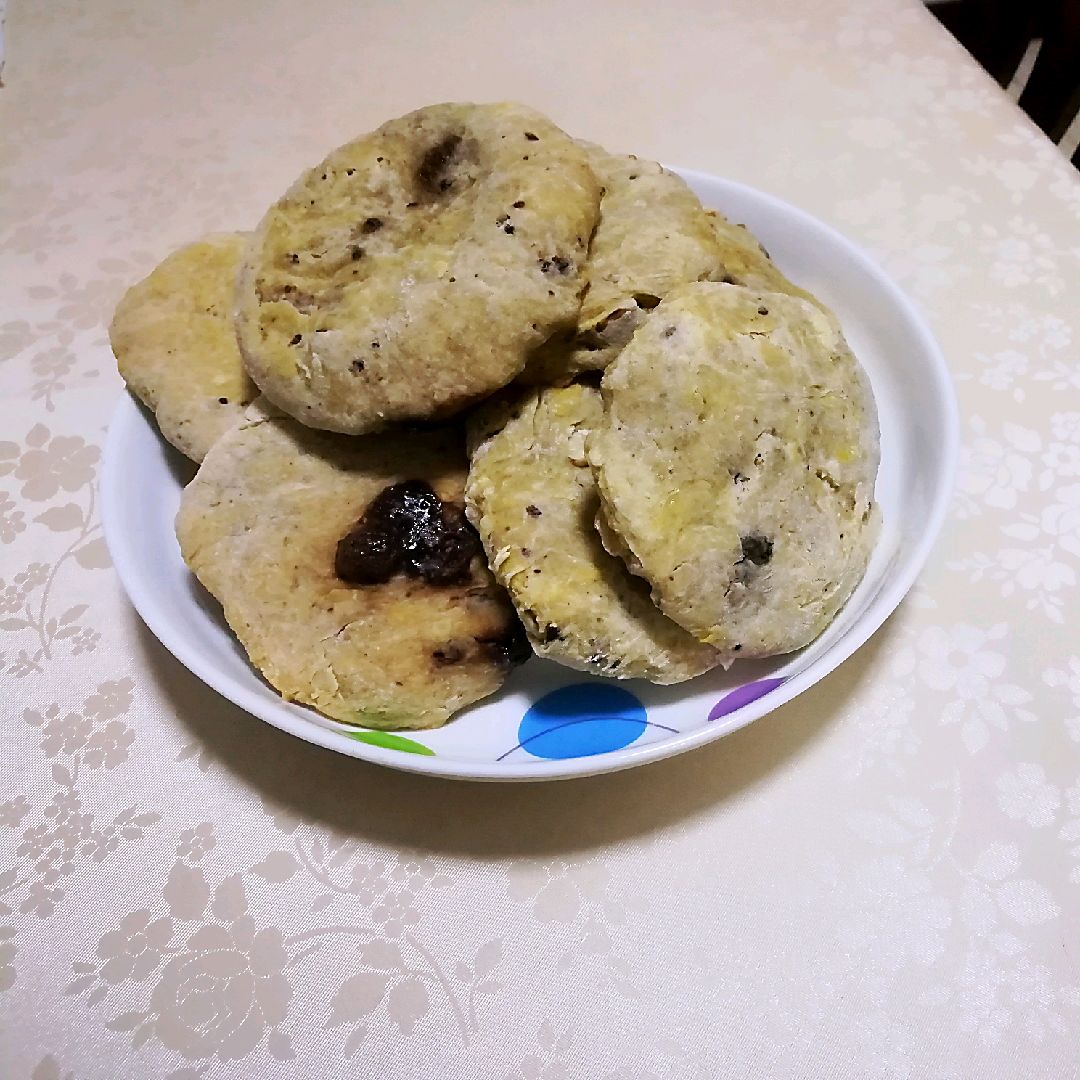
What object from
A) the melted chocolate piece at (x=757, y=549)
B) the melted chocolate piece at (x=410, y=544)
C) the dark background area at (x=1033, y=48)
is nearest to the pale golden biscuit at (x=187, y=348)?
the melted chocolate piece at (x=410, y=544)

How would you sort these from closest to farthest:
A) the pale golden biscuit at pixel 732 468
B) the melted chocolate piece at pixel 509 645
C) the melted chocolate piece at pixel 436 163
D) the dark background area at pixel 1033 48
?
the pale golden biscuit at pixel 732 468 → the melted chocolate piece at pixel 509 645 → the melted chocolate piece at pixel 436 163 → the dark background area at pixel 1033 48

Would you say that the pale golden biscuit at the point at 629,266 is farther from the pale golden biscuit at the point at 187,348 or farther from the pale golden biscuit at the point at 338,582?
the pale golden biscuit at the point at 187,348

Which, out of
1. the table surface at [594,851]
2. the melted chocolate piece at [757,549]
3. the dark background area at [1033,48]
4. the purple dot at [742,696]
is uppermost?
the dark background area at [1033,48]

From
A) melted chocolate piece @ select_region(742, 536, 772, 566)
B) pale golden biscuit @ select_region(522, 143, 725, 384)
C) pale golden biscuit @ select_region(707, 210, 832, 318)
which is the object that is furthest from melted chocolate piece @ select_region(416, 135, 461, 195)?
melted chocolate piece @ select_region(742, 536, 772, 566)

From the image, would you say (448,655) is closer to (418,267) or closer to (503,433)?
(503,433)

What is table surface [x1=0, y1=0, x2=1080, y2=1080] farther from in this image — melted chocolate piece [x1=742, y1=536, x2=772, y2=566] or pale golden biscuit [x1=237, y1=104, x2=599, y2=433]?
pale golden biscuit [x1=237, y1=104, x2=599, y2=433]

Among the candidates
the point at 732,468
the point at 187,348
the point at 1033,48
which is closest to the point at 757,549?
the point at 732,468

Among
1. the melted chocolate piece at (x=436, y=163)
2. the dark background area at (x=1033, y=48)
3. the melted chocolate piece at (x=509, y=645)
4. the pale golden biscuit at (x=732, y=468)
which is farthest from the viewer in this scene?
the dark background area at (x=1033, y=48)
